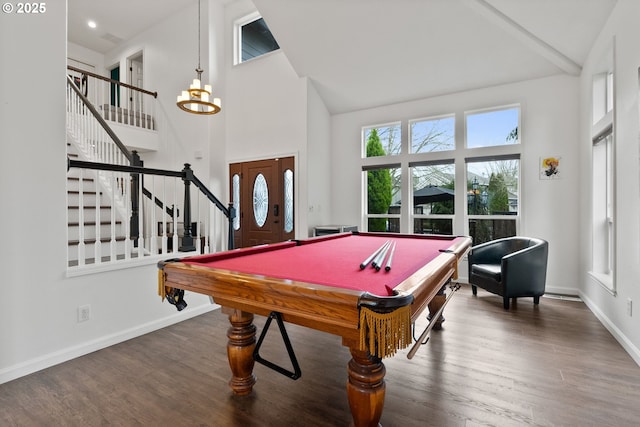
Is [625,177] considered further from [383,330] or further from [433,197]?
[383,330]

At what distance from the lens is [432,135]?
515cm

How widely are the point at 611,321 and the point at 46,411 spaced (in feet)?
14.6

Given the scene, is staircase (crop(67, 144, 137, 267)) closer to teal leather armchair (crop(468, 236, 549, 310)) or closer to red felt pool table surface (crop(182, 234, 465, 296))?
red felt pool table surface (crop(182, 234, 465, 296))

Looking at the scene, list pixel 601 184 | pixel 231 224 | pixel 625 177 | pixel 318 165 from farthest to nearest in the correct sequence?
pixel 318 165 < pixel 231 224 < pixel 601 184 < pixel 625 177

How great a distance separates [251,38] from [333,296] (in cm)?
650

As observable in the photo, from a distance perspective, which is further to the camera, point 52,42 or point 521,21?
point 521,21

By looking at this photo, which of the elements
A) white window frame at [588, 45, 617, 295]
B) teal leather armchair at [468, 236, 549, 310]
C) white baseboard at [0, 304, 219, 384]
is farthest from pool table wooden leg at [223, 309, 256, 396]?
white window frame at [588, 45, 617, 295]

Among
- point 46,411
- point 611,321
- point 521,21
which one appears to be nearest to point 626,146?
point 611,321

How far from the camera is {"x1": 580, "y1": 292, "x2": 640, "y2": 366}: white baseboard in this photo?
2.35 m

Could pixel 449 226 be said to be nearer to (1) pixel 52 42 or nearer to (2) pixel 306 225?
A: (2) pixel 306 225

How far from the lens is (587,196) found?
12.3 ft

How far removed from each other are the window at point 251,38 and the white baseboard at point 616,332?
20.7ft

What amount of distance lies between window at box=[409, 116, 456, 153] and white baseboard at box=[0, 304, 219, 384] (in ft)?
14.0

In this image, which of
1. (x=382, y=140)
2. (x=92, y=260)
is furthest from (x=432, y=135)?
(x=92, y=260)
